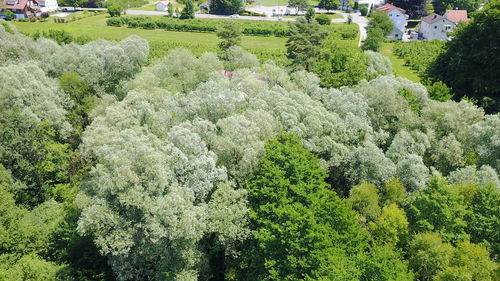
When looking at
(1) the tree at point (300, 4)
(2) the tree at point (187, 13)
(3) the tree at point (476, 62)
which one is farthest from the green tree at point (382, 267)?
(1) the tree at point (300, 4)

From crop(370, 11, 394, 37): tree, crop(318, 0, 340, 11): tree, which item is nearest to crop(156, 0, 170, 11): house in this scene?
crop(318, 0, 340, 11): tree

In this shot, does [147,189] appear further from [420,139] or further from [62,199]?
[420,139]

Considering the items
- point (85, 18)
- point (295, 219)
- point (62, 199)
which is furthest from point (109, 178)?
point (85, 18)

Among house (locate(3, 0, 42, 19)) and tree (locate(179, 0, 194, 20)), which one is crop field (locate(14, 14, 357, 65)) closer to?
house (locate(3, 0, 42, 19))

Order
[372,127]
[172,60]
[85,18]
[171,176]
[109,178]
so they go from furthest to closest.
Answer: [85,18]
[172,60]
[372,127]
[171,176]
[109,178]

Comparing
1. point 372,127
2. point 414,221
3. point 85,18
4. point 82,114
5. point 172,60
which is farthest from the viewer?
point 85,18

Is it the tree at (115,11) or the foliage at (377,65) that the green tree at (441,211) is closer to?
the foliage at (377,65)
